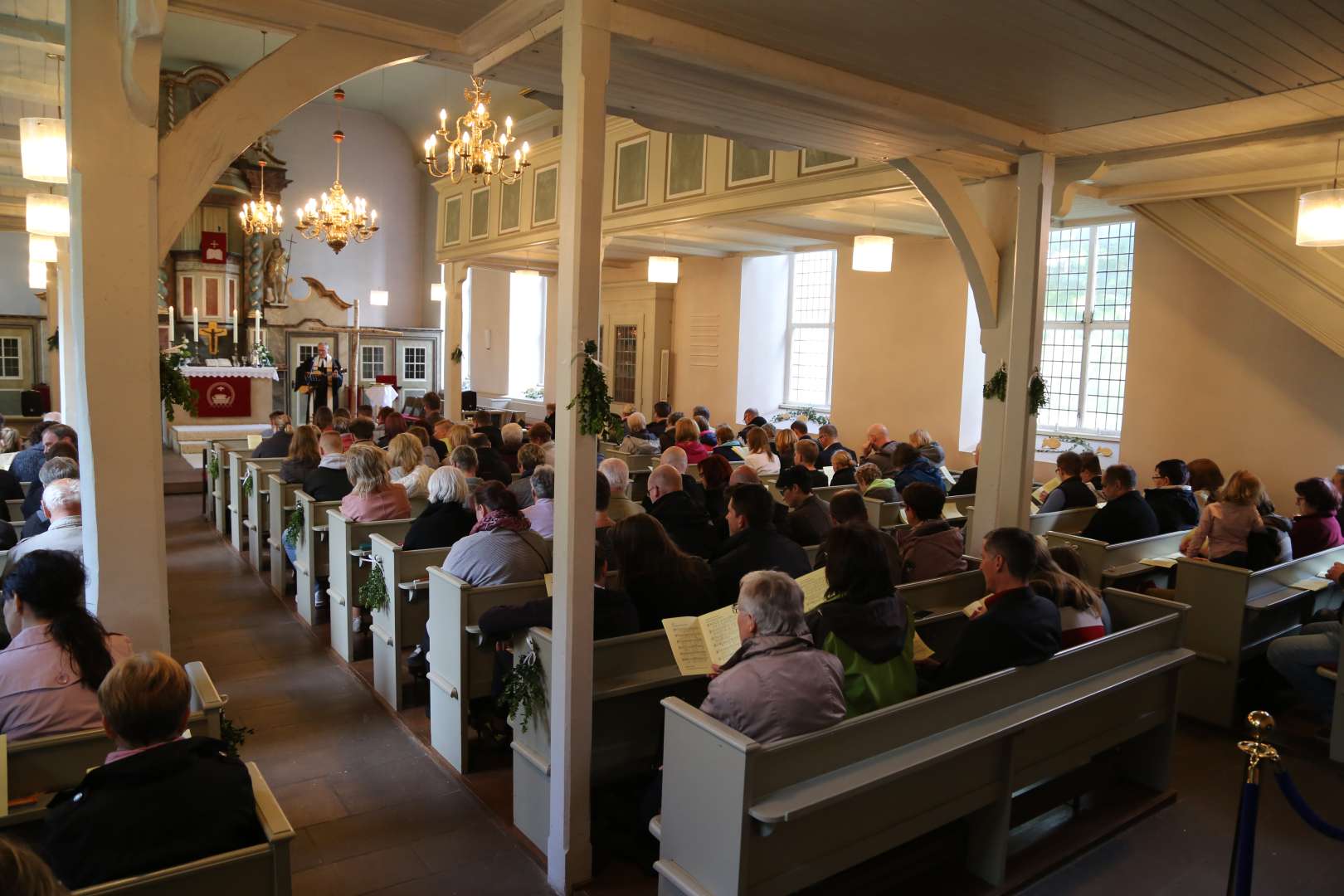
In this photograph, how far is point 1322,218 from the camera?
4441 millimetres

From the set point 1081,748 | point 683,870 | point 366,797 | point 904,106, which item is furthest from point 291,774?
point 904,106

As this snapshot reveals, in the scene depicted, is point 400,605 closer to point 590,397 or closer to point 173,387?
point 173,387

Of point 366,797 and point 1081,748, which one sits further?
point 366,797

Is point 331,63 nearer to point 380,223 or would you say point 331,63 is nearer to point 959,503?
point 959,503

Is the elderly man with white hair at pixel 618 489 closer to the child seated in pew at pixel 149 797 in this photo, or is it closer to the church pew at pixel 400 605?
the church pew at pixel 400 605

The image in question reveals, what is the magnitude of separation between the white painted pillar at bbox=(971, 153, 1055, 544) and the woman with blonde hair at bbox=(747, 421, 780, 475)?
2.27m

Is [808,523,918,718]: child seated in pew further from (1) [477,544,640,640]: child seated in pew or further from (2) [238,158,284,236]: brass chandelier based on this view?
(2) [238,158,284,236]: brass chandelier

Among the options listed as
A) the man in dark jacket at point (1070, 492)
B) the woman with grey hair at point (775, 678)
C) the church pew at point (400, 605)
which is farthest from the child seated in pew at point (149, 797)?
the man in dark jacket at point (1070, 492)

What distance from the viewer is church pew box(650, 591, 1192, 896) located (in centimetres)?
244

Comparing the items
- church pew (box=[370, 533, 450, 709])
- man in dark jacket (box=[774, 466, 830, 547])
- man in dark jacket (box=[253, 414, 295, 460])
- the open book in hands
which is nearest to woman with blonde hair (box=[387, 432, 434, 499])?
church pew (box=[370, 533, 450, 709])

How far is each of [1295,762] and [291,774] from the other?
477 cm

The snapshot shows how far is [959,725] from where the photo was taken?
2.95 m

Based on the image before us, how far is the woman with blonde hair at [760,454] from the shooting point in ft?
24.5

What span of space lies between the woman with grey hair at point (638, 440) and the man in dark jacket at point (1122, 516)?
4220mm
